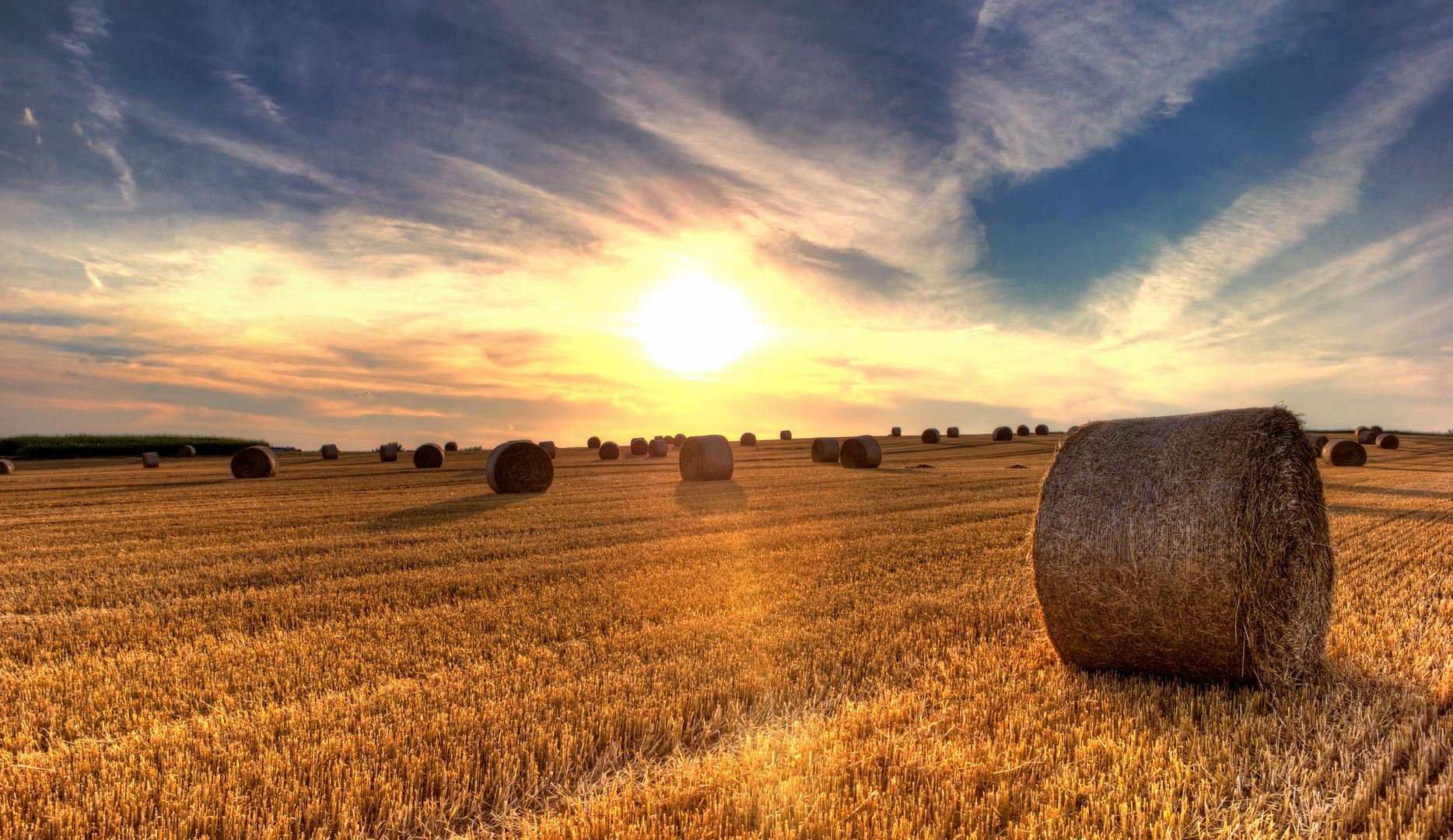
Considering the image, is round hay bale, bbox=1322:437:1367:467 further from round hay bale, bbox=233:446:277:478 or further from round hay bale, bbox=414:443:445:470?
round hay bale, bbox=233:446:277:478

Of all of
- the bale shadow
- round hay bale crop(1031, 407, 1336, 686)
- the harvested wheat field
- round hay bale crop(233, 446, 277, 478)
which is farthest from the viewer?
round hay bale crop(233, 446, 277, 478)

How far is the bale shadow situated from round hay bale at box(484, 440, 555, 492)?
412 centimetres

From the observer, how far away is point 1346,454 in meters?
29.2

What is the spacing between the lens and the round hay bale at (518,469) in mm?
20078

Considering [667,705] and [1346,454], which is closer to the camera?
[667,705]

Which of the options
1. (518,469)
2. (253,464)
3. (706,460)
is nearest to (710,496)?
(706,460)

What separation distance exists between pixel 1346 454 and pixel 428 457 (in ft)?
139

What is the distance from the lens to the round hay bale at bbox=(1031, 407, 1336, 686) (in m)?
4.87

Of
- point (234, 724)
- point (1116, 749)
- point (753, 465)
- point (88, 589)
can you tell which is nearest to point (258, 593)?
point (88, 589)

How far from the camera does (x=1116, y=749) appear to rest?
12.1ft

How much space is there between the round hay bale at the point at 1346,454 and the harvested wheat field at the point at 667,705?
2532cm

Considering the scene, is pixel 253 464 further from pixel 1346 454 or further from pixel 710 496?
pixel 1346 454

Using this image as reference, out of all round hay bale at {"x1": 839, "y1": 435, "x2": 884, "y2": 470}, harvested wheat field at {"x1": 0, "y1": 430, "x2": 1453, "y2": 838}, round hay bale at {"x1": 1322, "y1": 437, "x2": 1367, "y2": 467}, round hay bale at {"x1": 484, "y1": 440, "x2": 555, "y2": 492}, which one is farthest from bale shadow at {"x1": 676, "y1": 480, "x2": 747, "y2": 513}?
round hay bale at {"x1": 1322, "y1": 437, "x2": 1367, "y2": 467}

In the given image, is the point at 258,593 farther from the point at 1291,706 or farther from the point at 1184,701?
the point at 1291,706
